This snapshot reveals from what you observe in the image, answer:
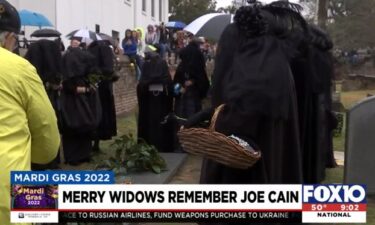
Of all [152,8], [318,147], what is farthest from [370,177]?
[152,8]

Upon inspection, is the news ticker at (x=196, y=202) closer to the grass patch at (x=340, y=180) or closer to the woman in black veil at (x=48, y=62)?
the grass patch at (x=340, y=180)

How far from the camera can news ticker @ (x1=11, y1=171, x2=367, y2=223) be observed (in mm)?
2811

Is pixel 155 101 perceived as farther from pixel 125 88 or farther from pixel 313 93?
pixel 125 88

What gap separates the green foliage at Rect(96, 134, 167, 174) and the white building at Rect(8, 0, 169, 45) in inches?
365

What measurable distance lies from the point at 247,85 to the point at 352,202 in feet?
2.53

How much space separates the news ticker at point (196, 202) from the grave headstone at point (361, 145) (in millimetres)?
3749

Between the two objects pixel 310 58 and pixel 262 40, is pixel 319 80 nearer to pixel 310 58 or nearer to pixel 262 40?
pixel 310 58

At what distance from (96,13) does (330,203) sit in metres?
20.5

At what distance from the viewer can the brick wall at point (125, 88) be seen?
15.3 meters

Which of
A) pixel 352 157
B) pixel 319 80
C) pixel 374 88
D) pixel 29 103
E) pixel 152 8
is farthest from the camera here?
pixel 152 8

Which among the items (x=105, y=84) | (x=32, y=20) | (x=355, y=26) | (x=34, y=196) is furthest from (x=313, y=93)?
(x=355, y=26)

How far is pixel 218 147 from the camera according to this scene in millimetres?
3039

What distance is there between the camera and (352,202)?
295cm

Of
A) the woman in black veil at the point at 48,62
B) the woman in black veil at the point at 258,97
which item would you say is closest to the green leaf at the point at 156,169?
the woman in black veil at the point at 48,62
